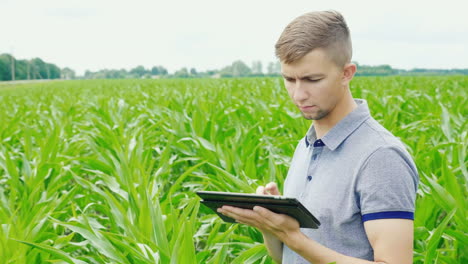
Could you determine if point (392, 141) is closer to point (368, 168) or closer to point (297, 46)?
point (368, 168)

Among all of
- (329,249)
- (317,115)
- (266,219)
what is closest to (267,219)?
(266,219)

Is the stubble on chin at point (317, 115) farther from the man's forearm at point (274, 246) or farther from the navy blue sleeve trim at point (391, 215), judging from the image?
the man's forearm at point (274, 246)

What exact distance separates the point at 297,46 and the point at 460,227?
40.5 inches

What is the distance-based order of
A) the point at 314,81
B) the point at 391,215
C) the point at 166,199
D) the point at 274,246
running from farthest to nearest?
the point at 166,199
the point at 274,246
the point at 314,81
the point at 391,215

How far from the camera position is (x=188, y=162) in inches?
149

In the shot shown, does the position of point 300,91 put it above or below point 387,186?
above

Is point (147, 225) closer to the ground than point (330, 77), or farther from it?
closer to the ground

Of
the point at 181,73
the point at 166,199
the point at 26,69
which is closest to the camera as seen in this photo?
the point at 166,199

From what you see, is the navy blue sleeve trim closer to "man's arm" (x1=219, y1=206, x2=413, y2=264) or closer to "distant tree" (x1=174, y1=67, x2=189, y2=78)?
"man's arm" (x1=219, y1=206, x2=413, y2=264)

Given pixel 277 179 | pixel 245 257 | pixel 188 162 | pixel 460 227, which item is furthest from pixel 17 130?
pixel 460 227

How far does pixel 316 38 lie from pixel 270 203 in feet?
1.26

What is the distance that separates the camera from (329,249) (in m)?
1.16

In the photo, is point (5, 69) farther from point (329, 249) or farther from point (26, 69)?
point (329, 249)

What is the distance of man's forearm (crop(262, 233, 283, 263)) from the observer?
143 centimetres
